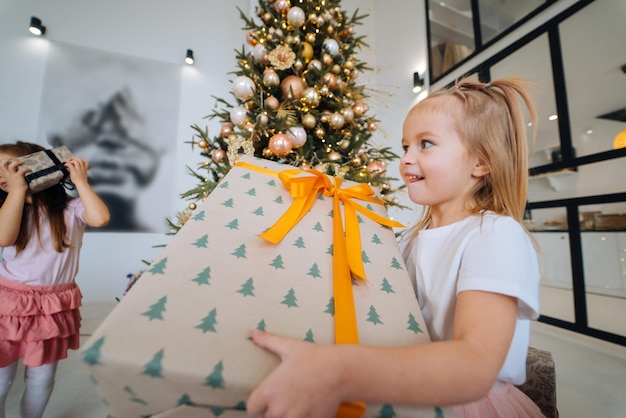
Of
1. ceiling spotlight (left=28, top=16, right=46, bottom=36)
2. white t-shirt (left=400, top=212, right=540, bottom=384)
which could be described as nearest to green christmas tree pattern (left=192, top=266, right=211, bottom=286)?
white t-shirt (left=400, top=212, right=540, bottom=384)

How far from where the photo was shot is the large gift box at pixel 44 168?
841 mm

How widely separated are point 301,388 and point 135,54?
131 inches

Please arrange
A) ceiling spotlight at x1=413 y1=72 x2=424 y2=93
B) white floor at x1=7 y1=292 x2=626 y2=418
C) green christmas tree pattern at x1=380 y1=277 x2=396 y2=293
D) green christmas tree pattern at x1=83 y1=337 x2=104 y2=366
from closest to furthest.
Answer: green christmas tree pattern at x1=83 y1=337 x2=104 y2=366 → green christmas tree pattern at x1=380 y1=277 x2=396 y2=293 → white floor at x1=7 y1=292 x2=626 y2=418 → ceiling spotlight at x1=413 y1=72 x2=424 y2=93

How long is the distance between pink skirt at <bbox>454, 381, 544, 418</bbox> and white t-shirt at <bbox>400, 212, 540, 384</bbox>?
0.04 meters

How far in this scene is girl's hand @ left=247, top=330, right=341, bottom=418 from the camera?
0.24m

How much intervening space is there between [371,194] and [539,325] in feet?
7.74

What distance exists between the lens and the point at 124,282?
2.41 m

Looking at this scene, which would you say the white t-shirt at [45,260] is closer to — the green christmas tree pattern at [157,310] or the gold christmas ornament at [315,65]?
the green christmas tree pattern at [157,310]

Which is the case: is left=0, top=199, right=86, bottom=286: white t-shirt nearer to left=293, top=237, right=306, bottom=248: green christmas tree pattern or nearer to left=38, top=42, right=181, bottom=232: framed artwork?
left=293, top=237, right=306, bottom=248: green christmas tree pattern

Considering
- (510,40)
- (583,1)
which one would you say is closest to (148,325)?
(583,1)

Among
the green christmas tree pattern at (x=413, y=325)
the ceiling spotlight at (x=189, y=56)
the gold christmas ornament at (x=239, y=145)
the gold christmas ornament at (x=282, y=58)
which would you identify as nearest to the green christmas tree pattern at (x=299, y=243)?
the green christmas tree pattern at (x=413, y=325)

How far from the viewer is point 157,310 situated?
0.95 ft

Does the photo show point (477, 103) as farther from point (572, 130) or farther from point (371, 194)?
point (572, 130)

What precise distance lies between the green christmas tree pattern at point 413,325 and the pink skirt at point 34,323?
1158 millimetres
